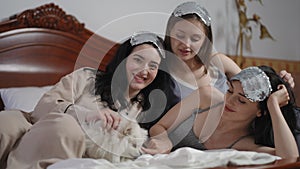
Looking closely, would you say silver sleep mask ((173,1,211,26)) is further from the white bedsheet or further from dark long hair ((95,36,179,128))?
the white bedsheet

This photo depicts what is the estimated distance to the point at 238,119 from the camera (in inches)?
61.7

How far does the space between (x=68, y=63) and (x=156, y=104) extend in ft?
2.40

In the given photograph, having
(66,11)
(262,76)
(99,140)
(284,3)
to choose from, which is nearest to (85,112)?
(99,140)

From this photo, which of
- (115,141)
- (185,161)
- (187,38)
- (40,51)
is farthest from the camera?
(40,51)

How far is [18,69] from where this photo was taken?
7.48ft

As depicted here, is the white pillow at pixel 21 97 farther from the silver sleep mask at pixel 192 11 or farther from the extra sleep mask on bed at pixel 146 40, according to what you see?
the silver sleep mask at pixel 192 11

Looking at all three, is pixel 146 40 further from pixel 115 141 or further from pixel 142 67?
pixel 115 141

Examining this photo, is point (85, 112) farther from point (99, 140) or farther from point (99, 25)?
point (99, 25)

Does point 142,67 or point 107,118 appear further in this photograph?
point 142,67

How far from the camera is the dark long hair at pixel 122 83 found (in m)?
1.76

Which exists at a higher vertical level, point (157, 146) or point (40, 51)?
point (40, 51)

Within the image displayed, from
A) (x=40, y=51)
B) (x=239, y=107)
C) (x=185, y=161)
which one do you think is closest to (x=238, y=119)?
(x=239, y=107)

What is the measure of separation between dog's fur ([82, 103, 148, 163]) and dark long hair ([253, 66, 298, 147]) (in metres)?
0.40

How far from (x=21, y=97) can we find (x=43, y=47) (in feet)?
1.27
